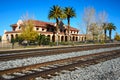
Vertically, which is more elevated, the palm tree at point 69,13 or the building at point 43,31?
the palm tree at point 69,13

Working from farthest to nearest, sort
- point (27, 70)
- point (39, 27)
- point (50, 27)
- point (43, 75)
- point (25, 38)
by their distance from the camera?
point (50, 27) < point (39, 27) < point (25, 38) < point (27, 70) < point (43, 75)

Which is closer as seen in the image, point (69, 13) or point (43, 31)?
point (69, 13)

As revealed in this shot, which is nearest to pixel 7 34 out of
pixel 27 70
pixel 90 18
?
pixel 90 18

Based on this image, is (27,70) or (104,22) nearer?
Result: (27,70)

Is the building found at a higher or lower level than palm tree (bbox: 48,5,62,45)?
lower

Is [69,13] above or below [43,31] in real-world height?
above

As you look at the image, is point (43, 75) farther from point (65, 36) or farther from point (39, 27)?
point (65, 36)

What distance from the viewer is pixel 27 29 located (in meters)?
42.5

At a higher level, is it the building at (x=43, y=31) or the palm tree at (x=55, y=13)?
the palm tree at (x=55, y=13)

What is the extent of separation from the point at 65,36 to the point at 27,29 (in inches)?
1223

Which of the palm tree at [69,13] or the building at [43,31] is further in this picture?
the palm tree at [69,13]

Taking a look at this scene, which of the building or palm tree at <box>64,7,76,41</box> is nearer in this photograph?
the building

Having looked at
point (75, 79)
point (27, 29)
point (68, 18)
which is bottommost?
point (75, 79)

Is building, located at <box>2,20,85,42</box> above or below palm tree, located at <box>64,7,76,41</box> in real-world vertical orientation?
below
